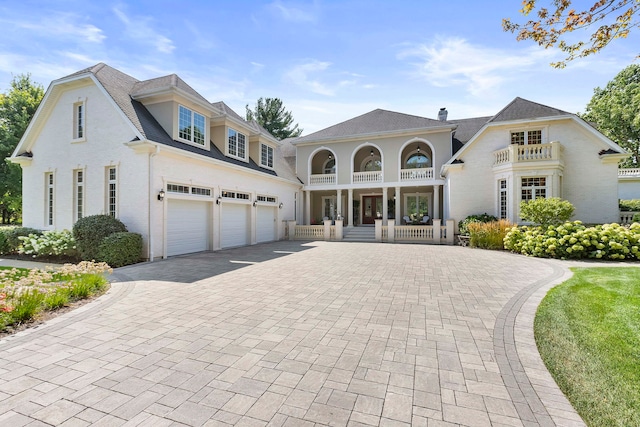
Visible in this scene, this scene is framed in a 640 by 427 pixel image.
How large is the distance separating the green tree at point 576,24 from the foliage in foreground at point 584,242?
8.33 metres

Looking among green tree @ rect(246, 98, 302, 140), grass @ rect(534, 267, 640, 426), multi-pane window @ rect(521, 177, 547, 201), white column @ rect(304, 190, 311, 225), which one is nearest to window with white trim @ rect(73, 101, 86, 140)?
white column @ rect(304, 190, 311, 225)

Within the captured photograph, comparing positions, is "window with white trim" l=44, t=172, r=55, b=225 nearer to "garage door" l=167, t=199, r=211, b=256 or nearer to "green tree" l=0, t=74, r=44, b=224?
"garage door" l=167, t=199, r=211, b=256

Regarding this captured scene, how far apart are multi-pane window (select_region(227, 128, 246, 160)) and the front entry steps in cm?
824

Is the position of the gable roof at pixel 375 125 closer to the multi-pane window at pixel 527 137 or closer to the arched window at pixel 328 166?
the arched window at pixel 328 166

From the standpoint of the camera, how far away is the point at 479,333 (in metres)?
4.14

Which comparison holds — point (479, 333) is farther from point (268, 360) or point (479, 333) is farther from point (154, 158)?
point (154, 158)

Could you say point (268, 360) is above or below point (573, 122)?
below

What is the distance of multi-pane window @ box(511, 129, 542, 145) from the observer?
633 inches

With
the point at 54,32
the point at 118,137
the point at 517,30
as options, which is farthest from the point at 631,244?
the point at 54,32

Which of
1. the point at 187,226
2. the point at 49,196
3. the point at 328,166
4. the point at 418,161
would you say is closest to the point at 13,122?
the point at 49,196

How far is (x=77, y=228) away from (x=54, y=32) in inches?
242

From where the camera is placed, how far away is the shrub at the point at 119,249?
29.7 feet

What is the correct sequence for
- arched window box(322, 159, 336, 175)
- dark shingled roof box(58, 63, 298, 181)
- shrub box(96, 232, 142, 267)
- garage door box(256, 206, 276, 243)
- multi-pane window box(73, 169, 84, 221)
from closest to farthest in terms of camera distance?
shrub box(96, 232, 142, 267)
dark shingled roof box(58, 63, 298, 181)
multi-pane window box(73, 169, 84, 221)
garage door box(256, 206, 276, 243)
arched window box(322, 159, 336, 175)

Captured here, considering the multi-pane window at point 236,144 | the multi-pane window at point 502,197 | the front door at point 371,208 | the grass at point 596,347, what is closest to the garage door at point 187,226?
the multi-pane window at point 236,144
